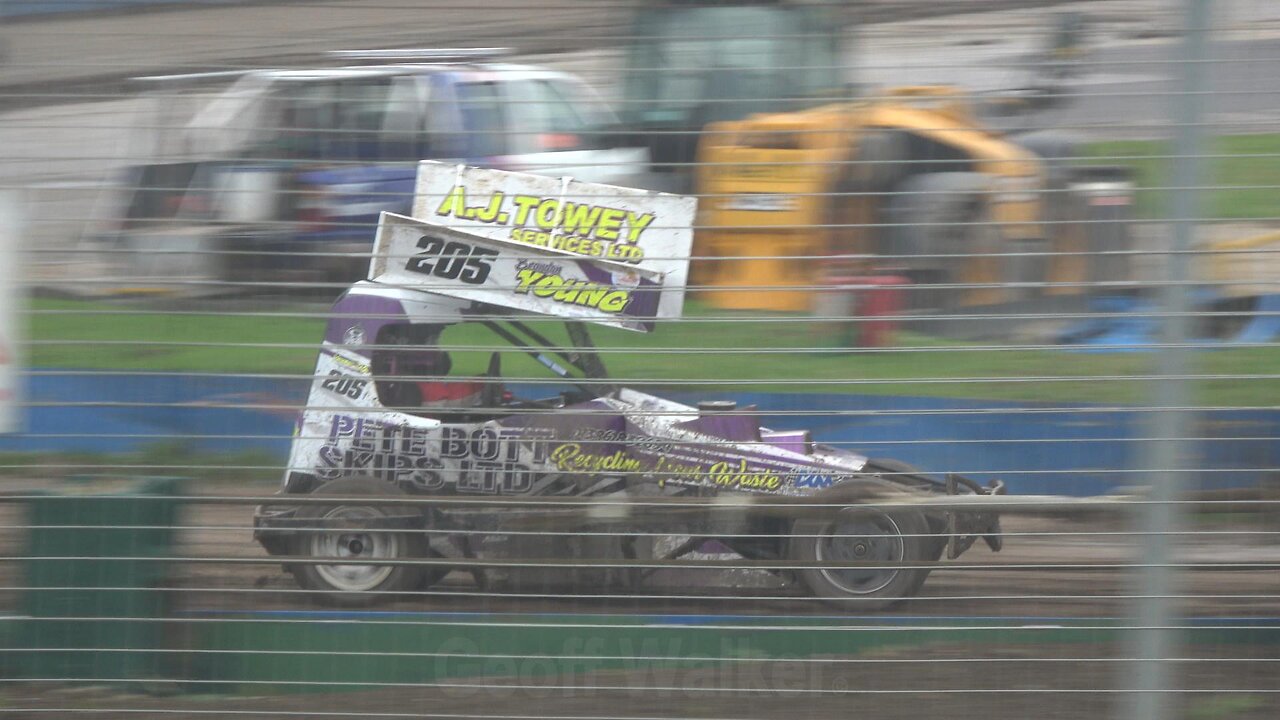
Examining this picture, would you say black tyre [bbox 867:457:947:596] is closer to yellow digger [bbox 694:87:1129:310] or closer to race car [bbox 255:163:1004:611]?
race car [bbox 255:163:1004:611]

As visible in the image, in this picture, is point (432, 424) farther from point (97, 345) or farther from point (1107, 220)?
point (1107, 220)

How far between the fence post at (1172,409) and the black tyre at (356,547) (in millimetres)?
1698

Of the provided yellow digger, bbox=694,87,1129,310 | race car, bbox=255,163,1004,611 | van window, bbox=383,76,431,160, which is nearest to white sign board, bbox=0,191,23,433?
race car, bbox=255,163,1004,611

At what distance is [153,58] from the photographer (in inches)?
118

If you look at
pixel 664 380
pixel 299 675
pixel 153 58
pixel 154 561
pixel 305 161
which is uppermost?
pixel 153 58

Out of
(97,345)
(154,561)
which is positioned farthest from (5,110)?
(154,561)

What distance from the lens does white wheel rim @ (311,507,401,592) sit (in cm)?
349

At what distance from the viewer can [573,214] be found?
2998 millimetres

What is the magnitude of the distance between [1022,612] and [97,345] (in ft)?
7.45

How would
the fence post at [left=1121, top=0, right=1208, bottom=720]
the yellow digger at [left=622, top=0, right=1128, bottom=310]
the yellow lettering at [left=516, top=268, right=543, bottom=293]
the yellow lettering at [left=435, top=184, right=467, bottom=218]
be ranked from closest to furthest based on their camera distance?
the fence post at [left=1121, top=0, right=1208, bottom=720] < the yellow digger at [left=622, top=0, right=1128, bottom=310] < the yellow lettering at [left=435, top=184, right=467, bottom=218] < the yellow lettering at [left=516, top=268, right=543, bottom=293]

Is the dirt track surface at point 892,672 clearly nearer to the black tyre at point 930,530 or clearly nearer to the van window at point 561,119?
the black tyre at point 930,530

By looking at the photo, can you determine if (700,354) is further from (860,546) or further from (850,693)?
(850,693)

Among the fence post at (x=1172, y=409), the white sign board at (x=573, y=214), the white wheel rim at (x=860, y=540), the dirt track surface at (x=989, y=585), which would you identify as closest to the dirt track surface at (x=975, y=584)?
the dirt track surface at (x=989, y=585)

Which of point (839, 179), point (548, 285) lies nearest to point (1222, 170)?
point (839, 179)
